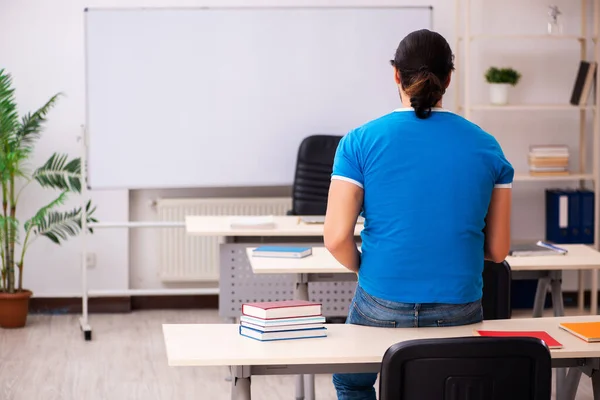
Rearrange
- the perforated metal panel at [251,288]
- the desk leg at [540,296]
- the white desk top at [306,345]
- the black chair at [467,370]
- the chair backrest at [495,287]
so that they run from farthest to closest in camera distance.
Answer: the perforated metal panel at [251,288] → the desk leg at [540,296] → the chair backrest at [495,287] → the white desk top at [306,345] → the black chair at [467,370]

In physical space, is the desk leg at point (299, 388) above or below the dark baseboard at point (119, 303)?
below

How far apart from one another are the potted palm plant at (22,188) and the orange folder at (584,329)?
365 centimetres

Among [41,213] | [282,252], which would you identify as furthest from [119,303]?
[282,252]

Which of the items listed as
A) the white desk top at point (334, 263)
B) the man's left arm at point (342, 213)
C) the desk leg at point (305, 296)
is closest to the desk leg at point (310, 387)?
the desk leg at point (305, 296)

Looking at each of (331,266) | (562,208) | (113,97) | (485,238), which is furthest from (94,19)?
(485,238)

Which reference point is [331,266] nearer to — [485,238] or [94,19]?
[485,238]

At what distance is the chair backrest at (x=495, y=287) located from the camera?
11.2ft

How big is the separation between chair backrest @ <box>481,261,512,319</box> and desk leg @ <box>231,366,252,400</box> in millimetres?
1281

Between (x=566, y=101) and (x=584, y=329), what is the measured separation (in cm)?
412

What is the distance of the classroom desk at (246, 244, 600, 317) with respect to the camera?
389 cm

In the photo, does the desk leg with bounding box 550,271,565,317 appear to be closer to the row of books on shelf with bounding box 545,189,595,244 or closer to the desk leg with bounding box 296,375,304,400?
the desk leg with bounding box 296,375,304,400

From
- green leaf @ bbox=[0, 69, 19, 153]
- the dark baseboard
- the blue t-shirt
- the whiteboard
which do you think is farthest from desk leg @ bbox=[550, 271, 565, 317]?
green leaf @ bbox=[0, 69, 19, 153]

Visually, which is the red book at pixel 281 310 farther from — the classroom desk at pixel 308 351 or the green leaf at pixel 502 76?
the green leaf at pixel 502 76

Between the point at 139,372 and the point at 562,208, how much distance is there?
3065 mm
